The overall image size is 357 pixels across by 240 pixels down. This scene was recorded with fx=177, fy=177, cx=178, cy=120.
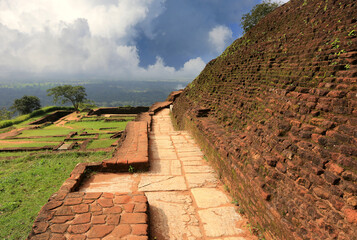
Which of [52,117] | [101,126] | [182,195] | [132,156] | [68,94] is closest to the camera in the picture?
[182,195]

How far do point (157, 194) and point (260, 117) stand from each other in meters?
2.51

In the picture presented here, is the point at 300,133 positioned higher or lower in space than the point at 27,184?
higher

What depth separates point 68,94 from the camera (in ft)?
126

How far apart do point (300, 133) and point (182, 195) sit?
6.71 feet

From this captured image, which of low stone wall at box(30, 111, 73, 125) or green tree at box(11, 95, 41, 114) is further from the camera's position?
green tree at box(11, 95, 41, 114)

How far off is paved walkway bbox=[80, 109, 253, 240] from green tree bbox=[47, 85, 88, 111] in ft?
129

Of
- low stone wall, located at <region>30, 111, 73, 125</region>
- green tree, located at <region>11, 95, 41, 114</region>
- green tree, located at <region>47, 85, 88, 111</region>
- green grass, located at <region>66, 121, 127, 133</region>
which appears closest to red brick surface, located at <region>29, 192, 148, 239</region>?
green grass, located at <region>66, 121, 127, 133</region>

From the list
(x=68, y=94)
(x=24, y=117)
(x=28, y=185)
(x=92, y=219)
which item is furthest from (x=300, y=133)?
(x=68, y=94)

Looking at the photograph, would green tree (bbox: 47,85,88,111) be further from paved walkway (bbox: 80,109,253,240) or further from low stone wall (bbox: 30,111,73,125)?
paved walkway (bbox: 80,109,253,240)

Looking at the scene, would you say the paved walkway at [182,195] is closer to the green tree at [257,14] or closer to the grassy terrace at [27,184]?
the grassy terrace at [27,184]

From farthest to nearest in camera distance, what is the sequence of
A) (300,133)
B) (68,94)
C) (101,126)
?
1. (68,94)
2. (101,126)
3. (300,133)

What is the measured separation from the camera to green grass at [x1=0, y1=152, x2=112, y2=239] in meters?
3.88

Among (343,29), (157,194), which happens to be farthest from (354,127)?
(157,194)

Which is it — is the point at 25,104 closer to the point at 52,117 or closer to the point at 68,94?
the point at 68,94
